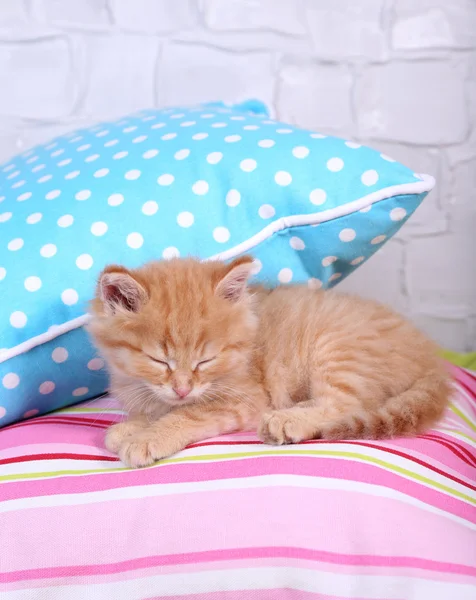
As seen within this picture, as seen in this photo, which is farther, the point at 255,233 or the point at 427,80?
the point at 427,80

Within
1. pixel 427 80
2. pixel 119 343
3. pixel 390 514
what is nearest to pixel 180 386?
pixel 119 343

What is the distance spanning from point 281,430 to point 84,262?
474 millimetres

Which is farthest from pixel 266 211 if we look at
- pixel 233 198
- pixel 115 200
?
pixel 115 200

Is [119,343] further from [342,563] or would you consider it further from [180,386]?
[342,563]

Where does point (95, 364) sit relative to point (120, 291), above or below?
below

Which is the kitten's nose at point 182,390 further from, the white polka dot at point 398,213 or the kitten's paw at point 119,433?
the white polka dot at point 398,213

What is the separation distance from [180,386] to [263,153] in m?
0.49

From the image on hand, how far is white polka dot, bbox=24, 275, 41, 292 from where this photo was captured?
3.65 feet

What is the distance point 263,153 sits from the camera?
1246 millimetres

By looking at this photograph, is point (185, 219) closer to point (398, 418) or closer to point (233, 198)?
point (233, 198)

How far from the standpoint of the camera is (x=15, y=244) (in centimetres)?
114

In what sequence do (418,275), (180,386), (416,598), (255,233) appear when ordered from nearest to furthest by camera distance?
(416,598) → (180,386) → (255,233) → (418,275)

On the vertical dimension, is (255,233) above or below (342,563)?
above

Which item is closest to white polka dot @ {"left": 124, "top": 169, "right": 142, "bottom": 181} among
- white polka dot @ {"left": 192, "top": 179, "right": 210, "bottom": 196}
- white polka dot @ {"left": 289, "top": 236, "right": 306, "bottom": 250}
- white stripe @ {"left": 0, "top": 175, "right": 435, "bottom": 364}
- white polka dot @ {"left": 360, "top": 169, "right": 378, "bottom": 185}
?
white polka dot @ {"left": 192, "top": 179, "right": 210, "bottom": 196}
